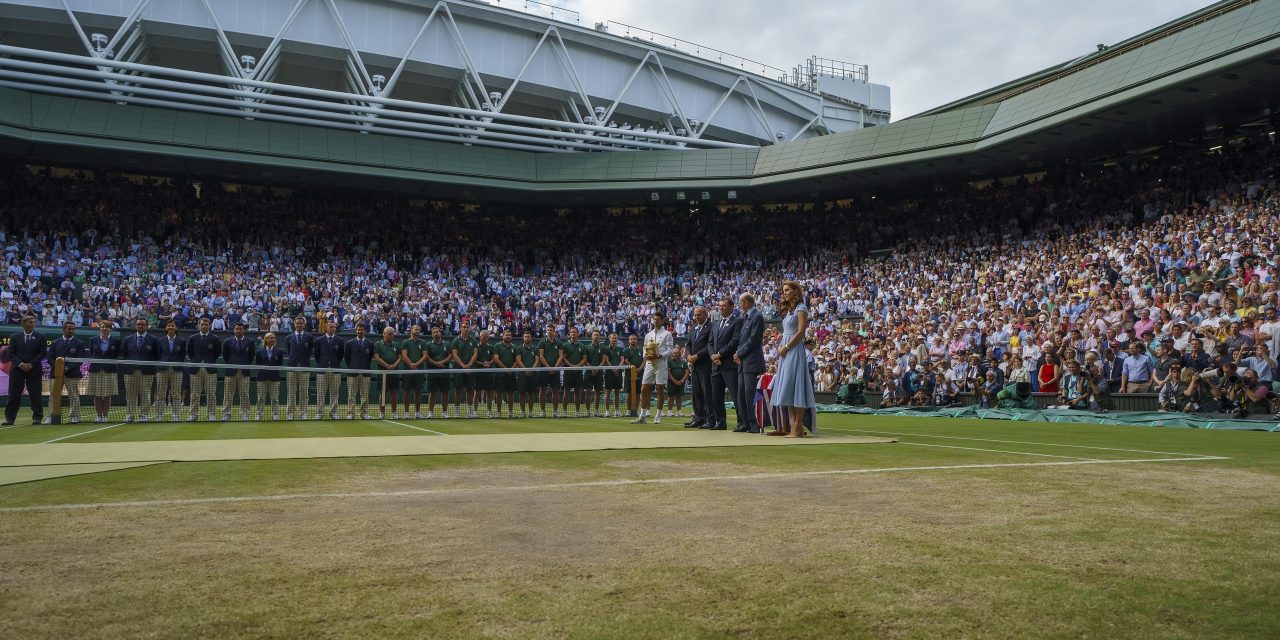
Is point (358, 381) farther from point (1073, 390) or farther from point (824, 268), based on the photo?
point (824, 268)

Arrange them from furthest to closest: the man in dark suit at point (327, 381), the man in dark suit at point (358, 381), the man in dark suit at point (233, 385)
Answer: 1. the man in dark suit at point (358, 381)
2. the man in dark suit at point (327, 381)
3. the man in dark suit at point (233, 385)

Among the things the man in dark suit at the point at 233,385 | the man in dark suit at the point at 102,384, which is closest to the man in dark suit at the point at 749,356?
the man in dark suit at the point at 233,385

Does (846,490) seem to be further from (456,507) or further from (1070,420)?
(1070,420)

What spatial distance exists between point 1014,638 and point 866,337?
2782cm

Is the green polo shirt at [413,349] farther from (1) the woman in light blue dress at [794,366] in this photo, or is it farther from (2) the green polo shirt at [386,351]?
(1) the woman in light blue dress at [794,366]

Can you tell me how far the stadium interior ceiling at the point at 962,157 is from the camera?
91.1ft

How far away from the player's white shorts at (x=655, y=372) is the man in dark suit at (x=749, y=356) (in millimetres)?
3343

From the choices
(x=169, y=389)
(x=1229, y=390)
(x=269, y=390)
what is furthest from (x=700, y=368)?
(x=169, y=389)

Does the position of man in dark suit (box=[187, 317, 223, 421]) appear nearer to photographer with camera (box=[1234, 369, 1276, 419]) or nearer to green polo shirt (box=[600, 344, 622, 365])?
green polo shirt (box=[600, 344, 622, 365])

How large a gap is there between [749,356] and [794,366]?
1.46m

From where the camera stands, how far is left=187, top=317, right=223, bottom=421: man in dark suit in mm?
15547

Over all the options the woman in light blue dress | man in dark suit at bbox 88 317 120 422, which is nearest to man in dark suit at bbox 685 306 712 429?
the woman in light blue dress

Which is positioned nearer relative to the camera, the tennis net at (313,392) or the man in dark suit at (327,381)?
the tennis net at (313,392)

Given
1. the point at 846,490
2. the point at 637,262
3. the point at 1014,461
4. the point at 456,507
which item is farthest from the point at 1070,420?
the point at 637,262
